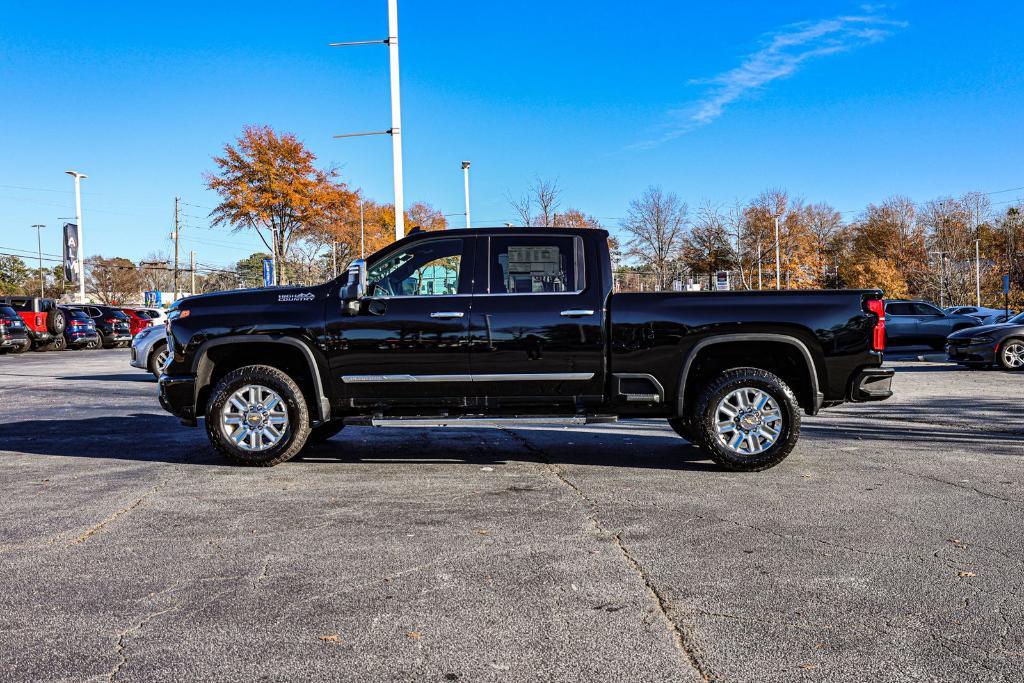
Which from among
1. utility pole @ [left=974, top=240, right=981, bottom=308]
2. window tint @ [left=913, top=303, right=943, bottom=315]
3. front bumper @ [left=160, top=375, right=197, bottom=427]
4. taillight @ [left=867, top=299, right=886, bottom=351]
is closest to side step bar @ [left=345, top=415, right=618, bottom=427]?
front bumper @ [left=160, top=375, right=197, bottom=427]

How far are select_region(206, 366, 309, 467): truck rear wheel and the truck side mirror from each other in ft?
2.72

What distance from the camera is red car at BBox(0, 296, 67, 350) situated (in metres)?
29.2

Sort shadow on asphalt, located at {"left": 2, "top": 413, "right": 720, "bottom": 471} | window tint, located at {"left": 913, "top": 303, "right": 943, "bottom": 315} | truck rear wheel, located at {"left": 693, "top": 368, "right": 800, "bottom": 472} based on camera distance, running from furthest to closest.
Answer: window tint, located at {"left": 913, "top": 303, "right": 943, "bottom": 315} → shadow on asphalt, located at {"left": 2, "top": 413, "right": 720, "bottom": 471} → truck rear wheel, located at {"left": 693, "top": 368, "right": 800, "bottom": 472}

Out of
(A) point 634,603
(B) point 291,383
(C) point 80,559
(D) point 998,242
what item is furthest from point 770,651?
(D) point 998,242

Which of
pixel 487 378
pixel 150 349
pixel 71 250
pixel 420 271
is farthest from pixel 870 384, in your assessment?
pixel 71 250

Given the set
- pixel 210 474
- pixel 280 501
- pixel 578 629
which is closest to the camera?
pixel 578 629

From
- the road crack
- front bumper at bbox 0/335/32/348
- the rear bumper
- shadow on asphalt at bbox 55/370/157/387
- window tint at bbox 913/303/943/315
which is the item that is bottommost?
the road crack

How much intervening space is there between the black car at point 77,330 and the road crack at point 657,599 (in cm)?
2859

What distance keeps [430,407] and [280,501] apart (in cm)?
166

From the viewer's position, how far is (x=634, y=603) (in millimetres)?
3822

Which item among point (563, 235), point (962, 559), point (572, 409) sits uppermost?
point (563, 235)

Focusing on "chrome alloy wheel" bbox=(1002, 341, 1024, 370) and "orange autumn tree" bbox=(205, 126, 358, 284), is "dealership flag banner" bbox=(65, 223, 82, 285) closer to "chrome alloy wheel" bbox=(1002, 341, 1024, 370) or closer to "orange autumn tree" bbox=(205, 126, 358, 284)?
"orange autumn tree" bbox=(205, 126, 358, 284)

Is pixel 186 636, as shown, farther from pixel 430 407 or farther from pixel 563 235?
pixel 563 235

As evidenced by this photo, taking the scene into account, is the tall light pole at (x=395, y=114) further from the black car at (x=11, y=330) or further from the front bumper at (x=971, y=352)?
the black car at (x=11, y=330)
